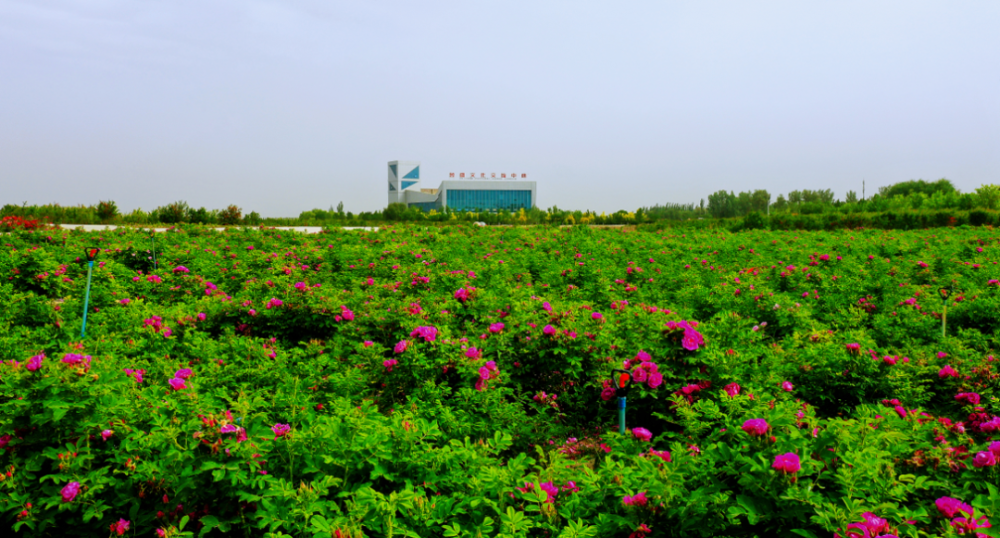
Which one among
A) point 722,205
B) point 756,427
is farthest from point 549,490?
point 722,205

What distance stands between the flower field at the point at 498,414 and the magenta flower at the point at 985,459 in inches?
1.7

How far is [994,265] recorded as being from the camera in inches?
250

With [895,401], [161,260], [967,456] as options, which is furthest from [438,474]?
[161,260]

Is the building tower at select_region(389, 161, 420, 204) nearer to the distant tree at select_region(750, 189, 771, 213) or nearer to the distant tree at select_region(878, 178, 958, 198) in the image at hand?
the distant tree at select_region(750, 189, 771, 213)

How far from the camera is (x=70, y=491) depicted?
194 centimetres

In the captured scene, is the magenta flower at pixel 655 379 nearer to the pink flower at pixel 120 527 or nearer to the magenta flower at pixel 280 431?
the magenta flower at pixel 280 431

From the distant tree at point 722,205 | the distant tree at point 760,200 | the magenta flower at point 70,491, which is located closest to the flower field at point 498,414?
the magenta flower at point 70,491

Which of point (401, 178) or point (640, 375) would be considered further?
point (401, 178)

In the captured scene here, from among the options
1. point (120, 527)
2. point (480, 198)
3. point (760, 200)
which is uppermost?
point (480, 198)

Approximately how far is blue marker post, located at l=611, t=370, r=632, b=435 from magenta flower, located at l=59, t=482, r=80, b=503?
7.29 feet

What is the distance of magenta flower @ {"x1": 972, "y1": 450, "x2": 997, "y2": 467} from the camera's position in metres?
1.90

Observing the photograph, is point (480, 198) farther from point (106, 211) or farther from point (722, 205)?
point (106, 211)

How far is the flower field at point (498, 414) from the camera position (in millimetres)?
1803

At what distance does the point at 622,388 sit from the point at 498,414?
2.17ft
